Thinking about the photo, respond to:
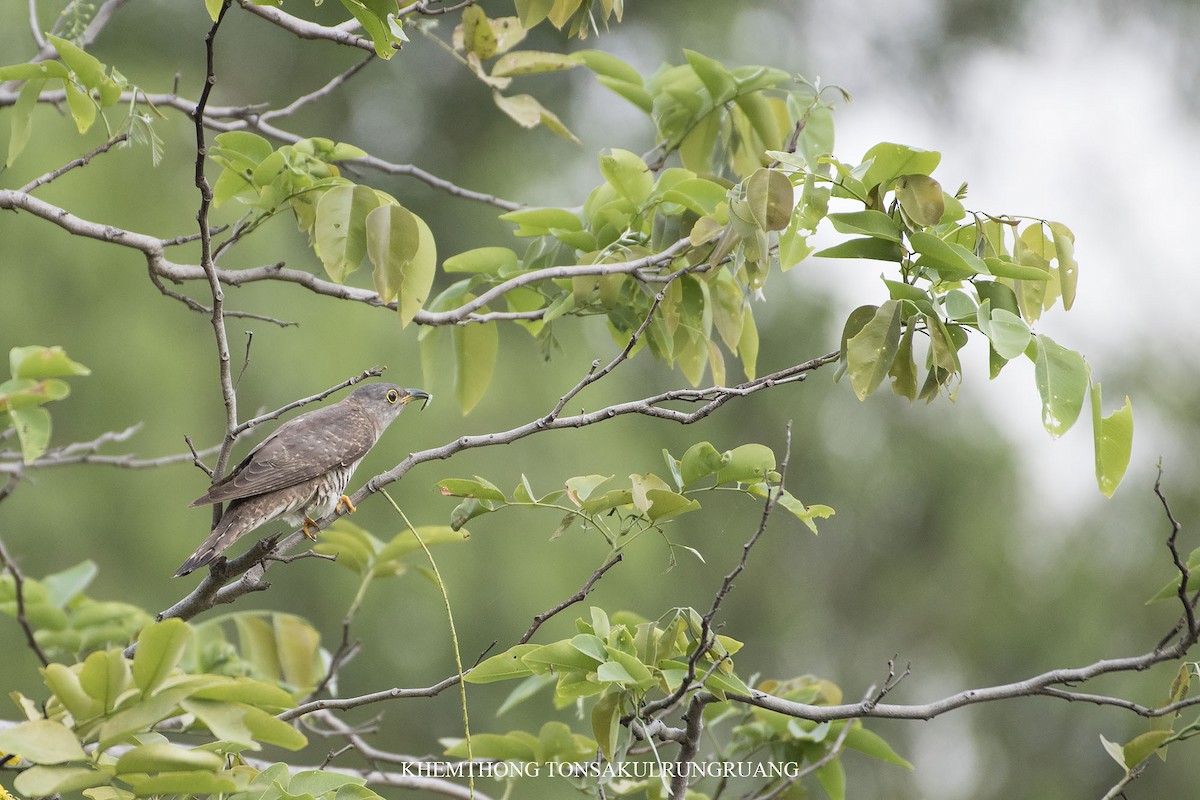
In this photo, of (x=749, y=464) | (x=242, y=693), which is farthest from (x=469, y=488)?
(x=242, y=693)

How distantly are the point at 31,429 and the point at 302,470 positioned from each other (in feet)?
3.02

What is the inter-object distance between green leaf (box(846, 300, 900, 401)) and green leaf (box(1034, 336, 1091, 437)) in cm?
26

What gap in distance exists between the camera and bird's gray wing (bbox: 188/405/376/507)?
3.10m

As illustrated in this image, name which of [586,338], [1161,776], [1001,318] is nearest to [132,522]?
[586,338]

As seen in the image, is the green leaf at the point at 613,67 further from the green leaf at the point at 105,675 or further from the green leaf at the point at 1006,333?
the green leaf at the point at 105,675

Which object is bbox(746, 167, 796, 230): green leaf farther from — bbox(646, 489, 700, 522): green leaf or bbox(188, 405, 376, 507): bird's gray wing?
bbox(188, 405, 376, 507): bird's gray wing

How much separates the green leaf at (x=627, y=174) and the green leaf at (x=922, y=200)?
0.84 metres

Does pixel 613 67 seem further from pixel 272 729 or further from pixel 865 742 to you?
pixel 272 729

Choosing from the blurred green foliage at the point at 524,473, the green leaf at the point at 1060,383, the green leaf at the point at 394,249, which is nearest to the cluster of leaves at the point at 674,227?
the green leaf at the point at 394,249

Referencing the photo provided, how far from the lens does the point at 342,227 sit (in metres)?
2.38

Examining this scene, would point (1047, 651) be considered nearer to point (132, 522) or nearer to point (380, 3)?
point (132, 522)

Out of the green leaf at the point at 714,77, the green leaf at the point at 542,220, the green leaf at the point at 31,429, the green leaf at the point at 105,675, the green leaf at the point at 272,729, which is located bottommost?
the green leaf at the point at 105,675

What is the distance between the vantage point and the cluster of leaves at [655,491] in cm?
226

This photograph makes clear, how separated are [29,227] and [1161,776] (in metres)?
8.80
